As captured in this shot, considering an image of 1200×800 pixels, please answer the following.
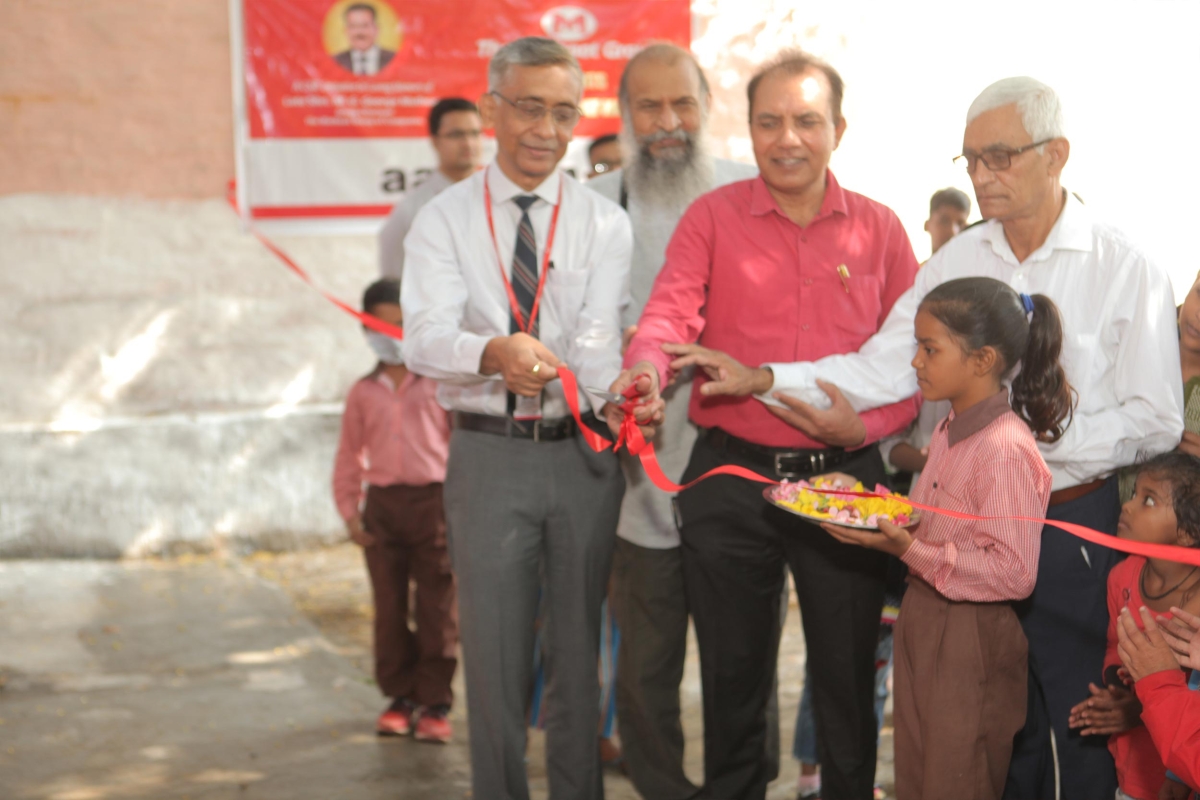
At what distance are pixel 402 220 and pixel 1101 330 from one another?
338 cm

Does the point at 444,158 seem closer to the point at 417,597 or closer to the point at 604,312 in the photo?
the point at 417,597

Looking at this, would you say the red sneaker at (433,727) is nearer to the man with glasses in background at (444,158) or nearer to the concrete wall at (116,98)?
the man with glasses in background at (444,158)

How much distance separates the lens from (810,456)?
2992 mm

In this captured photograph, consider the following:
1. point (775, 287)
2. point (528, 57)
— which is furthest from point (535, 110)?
point (775, 287)

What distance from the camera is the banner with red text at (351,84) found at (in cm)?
622

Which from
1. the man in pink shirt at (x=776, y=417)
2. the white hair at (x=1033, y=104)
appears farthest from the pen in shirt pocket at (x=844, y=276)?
the white hair at (x=1033, y=104)

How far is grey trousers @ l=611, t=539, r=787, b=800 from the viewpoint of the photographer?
3.46m

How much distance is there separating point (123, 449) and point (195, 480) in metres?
0.41

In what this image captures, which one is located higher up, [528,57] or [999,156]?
[528,57]

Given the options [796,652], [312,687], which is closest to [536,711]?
[312,687]

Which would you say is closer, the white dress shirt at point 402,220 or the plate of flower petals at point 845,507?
the plate of flower petals at point 845,507

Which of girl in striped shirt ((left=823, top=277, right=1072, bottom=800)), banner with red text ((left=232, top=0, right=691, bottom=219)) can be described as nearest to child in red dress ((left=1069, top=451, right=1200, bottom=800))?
girl in striped shirt ((left=823, top=277, right=1072, bottom=800))

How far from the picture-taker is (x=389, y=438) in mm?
4289

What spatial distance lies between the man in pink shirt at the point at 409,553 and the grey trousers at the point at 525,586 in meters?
1.11
